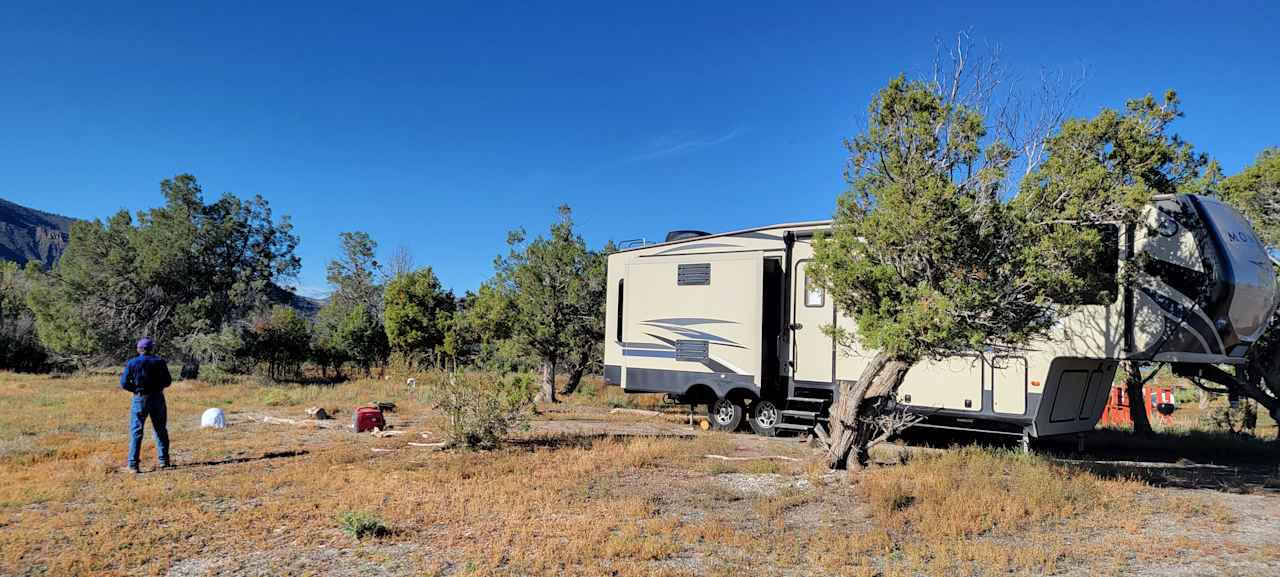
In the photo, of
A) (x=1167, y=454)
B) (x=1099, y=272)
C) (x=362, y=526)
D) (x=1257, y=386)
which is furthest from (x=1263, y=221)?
(x=362, y=526)

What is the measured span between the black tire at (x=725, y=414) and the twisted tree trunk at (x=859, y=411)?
4.06m

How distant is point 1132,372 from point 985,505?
6957 mm

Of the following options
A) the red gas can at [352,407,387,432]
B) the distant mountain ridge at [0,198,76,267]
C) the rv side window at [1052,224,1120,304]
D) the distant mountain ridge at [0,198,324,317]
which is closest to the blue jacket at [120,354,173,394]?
the red gas can at [352,407,387,432]

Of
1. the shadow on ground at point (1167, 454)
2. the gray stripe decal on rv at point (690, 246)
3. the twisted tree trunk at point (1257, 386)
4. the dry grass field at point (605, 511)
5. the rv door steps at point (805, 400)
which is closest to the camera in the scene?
the dry grass field at point (605, 511)

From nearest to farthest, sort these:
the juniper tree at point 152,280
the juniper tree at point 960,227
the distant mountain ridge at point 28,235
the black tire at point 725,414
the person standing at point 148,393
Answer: the juniper tree at point 960,227
the person standing at point 148,393
the black tire at point 725,414
the juniper tree at point 152,280
the distant mountain ridge at point 28,235

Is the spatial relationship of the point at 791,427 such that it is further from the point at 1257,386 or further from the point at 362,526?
the point at 362,526

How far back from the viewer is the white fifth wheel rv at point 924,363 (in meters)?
8.64

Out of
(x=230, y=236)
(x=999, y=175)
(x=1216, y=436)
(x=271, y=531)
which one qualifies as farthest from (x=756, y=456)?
(x=230, y=236)

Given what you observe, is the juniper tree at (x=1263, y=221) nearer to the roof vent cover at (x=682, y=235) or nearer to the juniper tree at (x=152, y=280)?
the roof vent cover at (x=682, y=235)

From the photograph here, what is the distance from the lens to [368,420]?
40.0 ft

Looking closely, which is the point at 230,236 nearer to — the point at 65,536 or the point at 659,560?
the point at 65,536

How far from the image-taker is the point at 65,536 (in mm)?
5578

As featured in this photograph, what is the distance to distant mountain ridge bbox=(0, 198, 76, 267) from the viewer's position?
136 metres

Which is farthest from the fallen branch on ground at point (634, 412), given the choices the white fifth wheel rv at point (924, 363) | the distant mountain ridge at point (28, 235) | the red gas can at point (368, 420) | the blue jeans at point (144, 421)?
the distant mountain ridge at point (28, 235)
